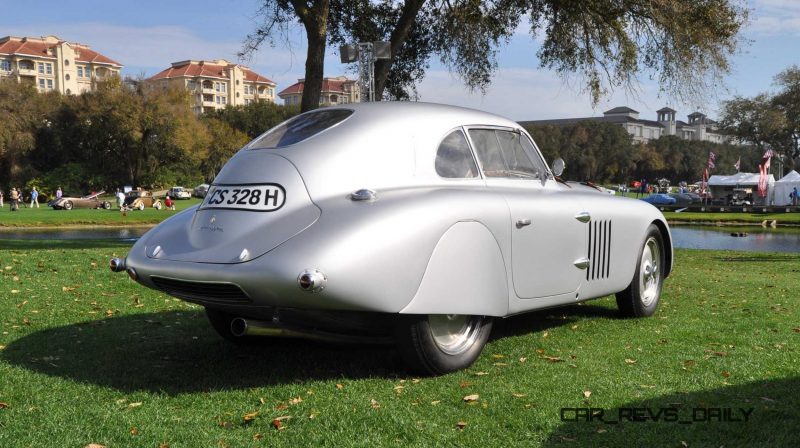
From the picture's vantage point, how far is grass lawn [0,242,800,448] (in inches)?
129

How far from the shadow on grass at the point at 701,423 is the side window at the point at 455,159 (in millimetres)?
1778

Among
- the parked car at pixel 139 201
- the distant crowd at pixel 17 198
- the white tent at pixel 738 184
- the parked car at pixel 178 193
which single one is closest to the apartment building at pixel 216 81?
the parked car at pixel 178 193

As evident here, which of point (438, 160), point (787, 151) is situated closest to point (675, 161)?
point (787, 151)

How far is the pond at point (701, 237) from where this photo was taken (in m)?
24.0

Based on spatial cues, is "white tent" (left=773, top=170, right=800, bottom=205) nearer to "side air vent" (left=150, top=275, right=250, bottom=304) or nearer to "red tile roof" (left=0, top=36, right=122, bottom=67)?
"side air vent" (left=150, top=275, right=250, bottom=304)

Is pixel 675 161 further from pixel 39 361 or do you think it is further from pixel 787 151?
pixel 39 361

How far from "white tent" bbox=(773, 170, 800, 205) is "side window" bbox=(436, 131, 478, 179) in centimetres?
5524

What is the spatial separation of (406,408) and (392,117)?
6.16 feet

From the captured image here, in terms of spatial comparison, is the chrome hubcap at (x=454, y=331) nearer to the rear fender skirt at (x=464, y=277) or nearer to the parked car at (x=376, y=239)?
the parked car at (x=376, y=239)

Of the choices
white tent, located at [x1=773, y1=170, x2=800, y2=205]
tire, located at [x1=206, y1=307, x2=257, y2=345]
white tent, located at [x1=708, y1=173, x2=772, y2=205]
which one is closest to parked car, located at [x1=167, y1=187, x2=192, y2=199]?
white tent, located at [x1=708, y1=173, x2=772, y2=205]

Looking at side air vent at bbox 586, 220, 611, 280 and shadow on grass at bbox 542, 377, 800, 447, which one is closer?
shadow on grass at bbox 542, 377, 800, 447

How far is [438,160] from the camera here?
4609mm

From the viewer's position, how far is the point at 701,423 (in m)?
3.43

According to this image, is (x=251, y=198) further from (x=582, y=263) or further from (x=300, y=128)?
(x=582, y=263)
